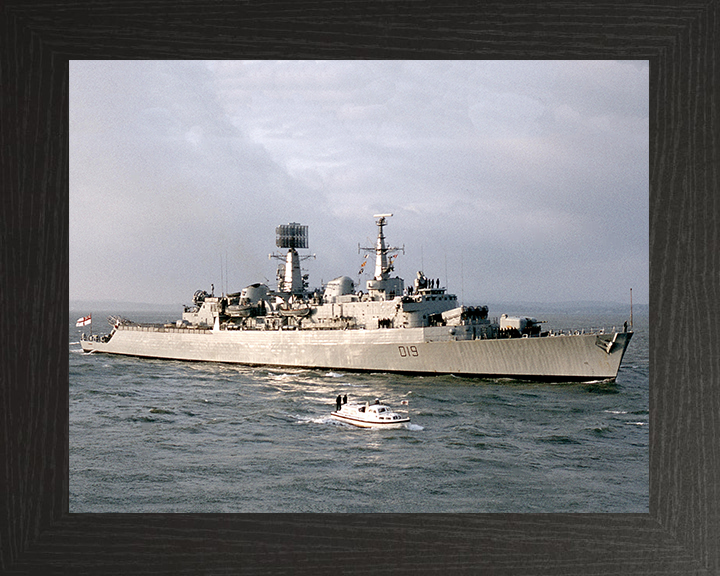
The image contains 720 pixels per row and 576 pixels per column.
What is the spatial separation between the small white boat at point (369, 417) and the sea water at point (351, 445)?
15 cm

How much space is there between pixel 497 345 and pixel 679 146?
9.56 meters

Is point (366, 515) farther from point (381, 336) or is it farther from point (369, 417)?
point (381, 336)

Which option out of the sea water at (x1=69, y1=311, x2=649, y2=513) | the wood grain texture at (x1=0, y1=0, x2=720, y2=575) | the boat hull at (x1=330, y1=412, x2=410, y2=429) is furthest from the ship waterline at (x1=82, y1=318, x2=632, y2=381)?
the wood grain texture at (x1=0, y1=0, x2=720, y2=575)

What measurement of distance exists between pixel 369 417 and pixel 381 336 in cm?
547

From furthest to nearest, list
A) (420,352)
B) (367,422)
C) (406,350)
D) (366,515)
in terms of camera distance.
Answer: (406,350) → (420,352) → (367,422) → (366,515)

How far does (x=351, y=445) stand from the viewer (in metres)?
6.37

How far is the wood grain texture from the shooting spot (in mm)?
2510

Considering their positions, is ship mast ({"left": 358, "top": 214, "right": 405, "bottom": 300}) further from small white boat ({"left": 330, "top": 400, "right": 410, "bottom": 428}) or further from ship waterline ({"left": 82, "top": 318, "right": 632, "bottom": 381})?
small white boat ({"left": 330, "top": 400, "right": 410, "bottom": 428})

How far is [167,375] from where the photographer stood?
13.2 metres

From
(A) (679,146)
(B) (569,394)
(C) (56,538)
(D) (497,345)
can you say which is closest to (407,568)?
(C) (56,538)

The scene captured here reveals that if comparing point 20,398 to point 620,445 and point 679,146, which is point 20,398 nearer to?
point 679,146

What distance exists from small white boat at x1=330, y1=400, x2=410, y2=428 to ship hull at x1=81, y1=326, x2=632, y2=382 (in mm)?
4544

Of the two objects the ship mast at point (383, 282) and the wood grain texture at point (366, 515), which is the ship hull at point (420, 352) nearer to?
the ship mast at point (383, 282)

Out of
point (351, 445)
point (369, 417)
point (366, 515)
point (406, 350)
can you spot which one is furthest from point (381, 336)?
point (366, 515)
